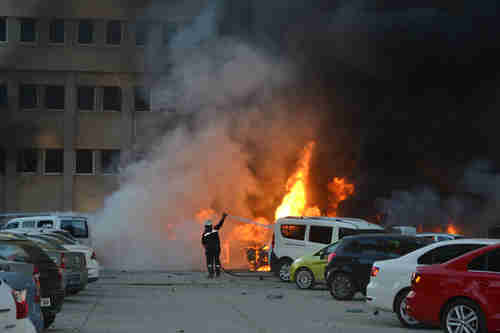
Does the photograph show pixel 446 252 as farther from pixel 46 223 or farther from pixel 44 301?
pixel 46 223

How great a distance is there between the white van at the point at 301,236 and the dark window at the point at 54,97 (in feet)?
77.7

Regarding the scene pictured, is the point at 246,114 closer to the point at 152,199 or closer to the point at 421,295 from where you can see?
the point at 152,199

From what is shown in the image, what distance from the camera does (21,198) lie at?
46.9 meters

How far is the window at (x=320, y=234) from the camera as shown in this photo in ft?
86.1

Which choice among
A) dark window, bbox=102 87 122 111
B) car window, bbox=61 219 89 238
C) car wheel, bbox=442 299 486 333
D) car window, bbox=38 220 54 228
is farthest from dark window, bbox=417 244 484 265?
dark window, bbox=102 87 122 111

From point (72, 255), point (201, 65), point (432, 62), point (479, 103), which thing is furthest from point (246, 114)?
point (72, 255)

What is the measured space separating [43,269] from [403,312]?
6.09 metres

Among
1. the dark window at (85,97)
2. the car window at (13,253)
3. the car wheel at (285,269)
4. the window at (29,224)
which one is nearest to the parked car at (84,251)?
the car window at (13,253)

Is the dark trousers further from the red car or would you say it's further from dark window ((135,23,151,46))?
dark window ((135,23,151,46))

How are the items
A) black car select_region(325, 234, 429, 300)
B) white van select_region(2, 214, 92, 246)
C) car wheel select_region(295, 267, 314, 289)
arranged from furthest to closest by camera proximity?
white van select_region(2, 214, 92, 246) → car wheel select_region(295, 267, 314, 289) → black car select_region(325, 234, 429, 300)

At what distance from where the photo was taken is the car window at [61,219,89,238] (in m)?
30.6

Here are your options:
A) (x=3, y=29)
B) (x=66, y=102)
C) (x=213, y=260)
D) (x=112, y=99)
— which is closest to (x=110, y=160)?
(x=112, y=99)

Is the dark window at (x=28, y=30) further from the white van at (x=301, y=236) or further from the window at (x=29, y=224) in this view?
the white van at (x=301, y=236)

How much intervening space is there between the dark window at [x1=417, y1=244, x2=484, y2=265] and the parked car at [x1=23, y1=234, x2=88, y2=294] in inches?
305
